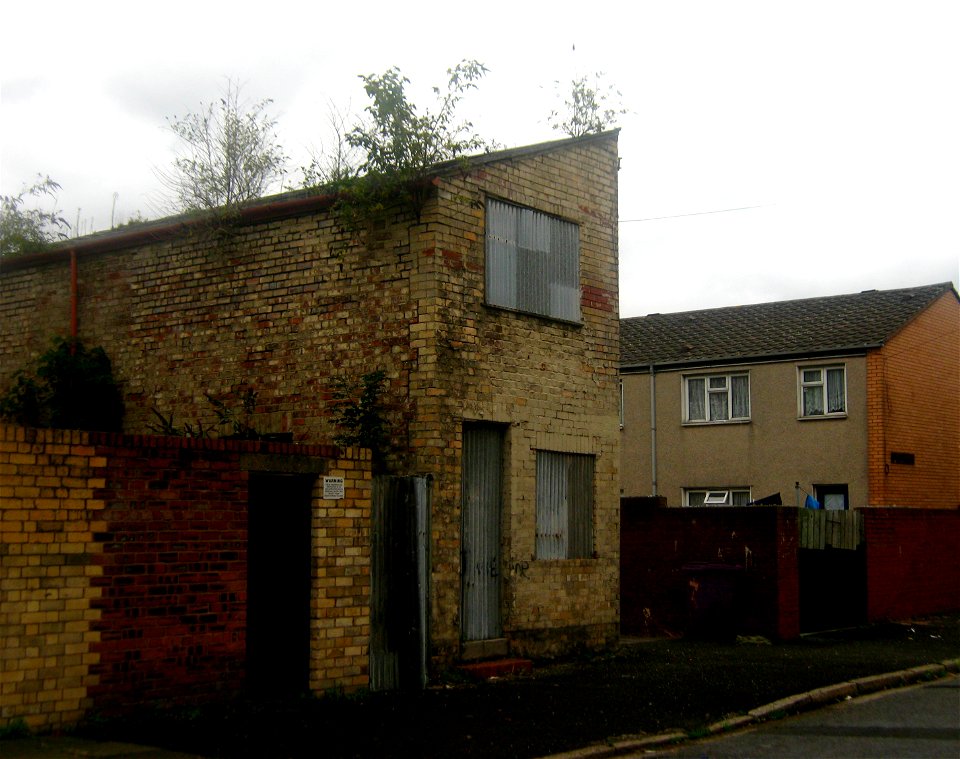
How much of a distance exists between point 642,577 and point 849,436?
450 inches

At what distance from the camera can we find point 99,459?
909 centimetres

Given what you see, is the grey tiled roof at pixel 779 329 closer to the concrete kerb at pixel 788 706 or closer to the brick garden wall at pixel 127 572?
the concrete kerb at pixel 788 706

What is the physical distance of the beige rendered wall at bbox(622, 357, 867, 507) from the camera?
27.0 meters

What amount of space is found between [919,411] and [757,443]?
410 cm

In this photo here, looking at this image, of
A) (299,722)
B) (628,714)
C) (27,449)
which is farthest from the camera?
(628,714)

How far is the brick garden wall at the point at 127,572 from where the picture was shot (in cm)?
851

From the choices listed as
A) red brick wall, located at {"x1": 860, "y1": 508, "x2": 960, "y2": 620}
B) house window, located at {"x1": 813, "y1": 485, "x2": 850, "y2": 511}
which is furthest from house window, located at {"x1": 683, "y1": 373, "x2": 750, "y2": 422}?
red brick wall, located at {"x1": 860, "y1": 508, "x2": 960, "y2": 620}

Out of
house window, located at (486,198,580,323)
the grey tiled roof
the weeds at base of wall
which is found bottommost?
the weeds at base of wall

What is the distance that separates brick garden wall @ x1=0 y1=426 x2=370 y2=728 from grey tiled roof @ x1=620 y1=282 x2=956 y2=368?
64.3ft

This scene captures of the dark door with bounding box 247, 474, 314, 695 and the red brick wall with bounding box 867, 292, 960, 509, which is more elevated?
the red brick wall with bounding box 867, 292, 960, 509

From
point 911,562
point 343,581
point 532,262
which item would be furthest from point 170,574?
point 911,562

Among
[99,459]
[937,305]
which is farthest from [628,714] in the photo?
[937,305]

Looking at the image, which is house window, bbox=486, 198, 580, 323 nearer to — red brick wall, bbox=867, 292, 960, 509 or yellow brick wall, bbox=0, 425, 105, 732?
yellow brick wall, bbox=0, 425, 105, 732

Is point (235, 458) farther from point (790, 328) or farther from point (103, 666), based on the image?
point (790, 328)
